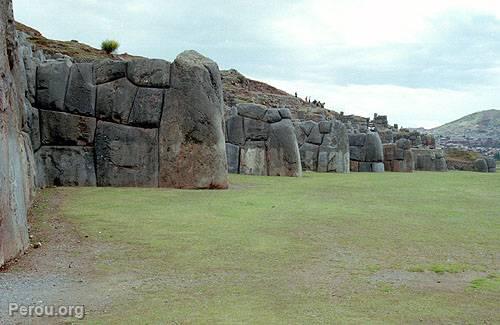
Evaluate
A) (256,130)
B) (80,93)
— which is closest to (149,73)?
(80,93)

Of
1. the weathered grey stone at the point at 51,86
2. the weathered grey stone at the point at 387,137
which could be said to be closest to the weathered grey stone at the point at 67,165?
the weathered grey stone at the point at 51,86

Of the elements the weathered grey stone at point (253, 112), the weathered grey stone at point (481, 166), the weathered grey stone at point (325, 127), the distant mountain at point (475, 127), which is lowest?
the weathered grey stone at point (481, 166)

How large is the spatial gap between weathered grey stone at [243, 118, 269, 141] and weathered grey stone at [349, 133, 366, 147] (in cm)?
806

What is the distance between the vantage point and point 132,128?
33.1 feet

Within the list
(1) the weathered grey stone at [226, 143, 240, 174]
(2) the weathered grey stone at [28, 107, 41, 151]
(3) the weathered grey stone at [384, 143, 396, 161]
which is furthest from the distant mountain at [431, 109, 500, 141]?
(2) the weathered grey stone at [28, 107, 41, 151]

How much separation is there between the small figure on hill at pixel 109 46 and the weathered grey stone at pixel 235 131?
16860 millimetres

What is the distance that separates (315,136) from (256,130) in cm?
515

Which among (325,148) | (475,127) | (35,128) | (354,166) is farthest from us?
(475,127)

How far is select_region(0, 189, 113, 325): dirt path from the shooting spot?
3.25 metres

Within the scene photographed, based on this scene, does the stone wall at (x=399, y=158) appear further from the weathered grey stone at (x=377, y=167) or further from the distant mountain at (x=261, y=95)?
the distant mountain at (x=261, y=95)

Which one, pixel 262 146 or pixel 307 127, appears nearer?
pixel 262 146

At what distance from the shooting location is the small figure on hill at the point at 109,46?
30.0m

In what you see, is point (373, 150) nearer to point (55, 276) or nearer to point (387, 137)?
point (387, 137)

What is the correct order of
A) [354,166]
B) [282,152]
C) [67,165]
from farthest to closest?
[354,166] → [282,152] → [67,165]
